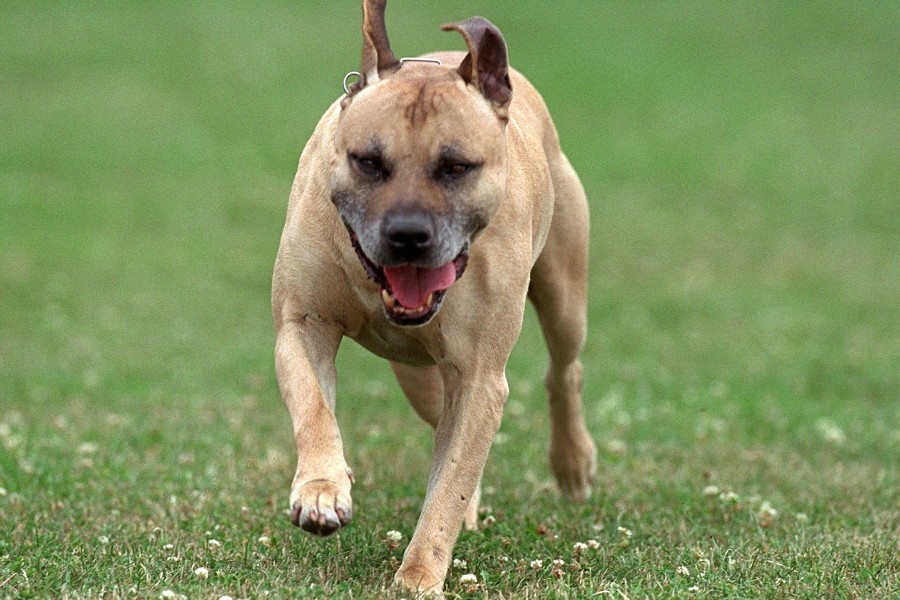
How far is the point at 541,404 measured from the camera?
404 inches

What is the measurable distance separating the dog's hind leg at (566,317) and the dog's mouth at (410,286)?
1818 millimetres

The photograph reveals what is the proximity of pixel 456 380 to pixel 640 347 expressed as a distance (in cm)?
807

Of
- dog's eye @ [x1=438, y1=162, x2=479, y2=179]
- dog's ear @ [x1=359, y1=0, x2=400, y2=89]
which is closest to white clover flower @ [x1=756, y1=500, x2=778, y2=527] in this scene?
dog's eye @ [x1=438, y1=162, x2=479, y2=179]

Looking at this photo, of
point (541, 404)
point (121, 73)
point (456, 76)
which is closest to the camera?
point (456, 76)

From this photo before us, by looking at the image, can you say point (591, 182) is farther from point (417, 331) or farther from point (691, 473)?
point (417, 331)

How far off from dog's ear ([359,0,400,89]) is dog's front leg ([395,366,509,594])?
3.72 feet

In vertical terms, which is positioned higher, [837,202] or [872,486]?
[872,486]

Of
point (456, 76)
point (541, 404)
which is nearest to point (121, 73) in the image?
point (541, 404)

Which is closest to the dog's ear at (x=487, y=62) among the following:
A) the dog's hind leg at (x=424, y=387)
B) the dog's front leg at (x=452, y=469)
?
the dog's front leg at (x=452, y=469)

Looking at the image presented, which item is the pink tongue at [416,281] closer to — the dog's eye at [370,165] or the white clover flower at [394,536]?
the dog's eye at [370,165]

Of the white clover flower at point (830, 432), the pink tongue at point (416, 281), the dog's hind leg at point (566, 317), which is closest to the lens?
the pink tongue at point (416, 281)

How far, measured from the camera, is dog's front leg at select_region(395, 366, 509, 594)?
4.81 metres

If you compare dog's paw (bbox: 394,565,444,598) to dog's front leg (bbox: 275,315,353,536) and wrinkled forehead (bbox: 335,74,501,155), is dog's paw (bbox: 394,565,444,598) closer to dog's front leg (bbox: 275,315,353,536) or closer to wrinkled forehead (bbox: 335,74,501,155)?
dog's front leg (bbox: 275,315,353,536)

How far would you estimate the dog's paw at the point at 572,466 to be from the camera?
7188mm
